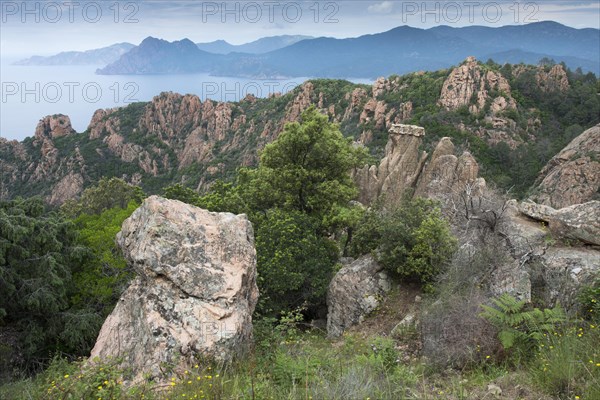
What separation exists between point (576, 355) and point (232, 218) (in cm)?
631

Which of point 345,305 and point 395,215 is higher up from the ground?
point 395,215

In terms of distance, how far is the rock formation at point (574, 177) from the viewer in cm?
3191

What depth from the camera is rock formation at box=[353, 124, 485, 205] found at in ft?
74.5

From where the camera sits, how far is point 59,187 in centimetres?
7650

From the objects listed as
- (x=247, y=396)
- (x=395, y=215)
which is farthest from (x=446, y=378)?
(x=395, y=215)

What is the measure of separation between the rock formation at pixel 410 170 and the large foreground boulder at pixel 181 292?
14.7 meters

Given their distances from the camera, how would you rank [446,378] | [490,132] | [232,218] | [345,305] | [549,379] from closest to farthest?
1. [549,379]
2. [446,378]
3. [232,218]
4. [345,305]
5. [490,132]

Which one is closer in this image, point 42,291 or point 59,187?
point 42,291

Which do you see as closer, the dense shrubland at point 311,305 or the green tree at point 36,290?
the dense shrubland at point 311,305

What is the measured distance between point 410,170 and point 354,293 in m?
13.8

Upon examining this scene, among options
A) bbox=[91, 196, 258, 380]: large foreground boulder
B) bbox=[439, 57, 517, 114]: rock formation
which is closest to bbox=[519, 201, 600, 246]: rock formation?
bbox=[91, 196, 258, 380]: large foreground boulder

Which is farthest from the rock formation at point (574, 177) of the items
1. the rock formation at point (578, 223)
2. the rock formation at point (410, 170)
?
the rock formation at point (578, 223)

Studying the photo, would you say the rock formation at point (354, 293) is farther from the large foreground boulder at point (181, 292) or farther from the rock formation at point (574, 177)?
the rock formation at point (574, 177)

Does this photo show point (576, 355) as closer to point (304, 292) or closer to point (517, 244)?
point (517, 244)
